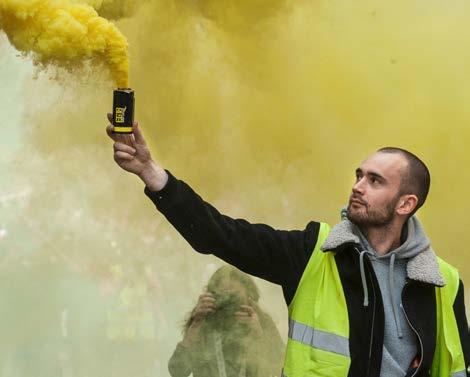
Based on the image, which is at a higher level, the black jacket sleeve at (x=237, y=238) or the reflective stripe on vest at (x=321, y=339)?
the black jacket sleeve at (x=237, y=238)

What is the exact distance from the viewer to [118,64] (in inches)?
81.8

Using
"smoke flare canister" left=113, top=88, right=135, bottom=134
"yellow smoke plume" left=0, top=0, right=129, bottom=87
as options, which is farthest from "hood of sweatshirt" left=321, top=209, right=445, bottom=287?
"yellow smoke plume" left=0, top=0, right=129, bottom=87

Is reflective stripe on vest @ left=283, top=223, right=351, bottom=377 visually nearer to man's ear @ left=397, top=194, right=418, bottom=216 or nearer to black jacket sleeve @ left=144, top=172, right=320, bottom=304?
black jacket sleeve @ left=144, top=172, right=320, bottom=304

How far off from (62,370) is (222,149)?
82 centimetres

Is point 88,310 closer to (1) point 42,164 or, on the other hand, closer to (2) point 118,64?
(1) point 42,164

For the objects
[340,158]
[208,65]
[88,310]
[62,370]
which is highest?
[208,65]

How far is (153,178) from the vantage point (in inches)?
64.9

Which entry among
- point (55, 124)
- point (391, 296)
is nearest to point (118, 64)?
point (55, 124)

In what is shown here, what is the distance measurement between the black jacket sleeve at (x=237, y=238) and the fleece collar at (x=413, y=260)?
67 mm

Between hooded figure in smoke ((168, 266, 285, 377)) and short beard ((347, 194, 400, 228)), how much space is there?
0.85 m

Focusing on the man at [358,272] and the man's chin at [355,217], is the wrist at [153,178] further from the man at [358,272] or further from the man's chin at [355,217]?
the man's chin at [355,217]

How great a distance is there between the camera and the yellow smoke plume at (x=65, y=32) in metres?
2.03

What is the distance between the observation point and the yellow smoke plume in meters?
2.03

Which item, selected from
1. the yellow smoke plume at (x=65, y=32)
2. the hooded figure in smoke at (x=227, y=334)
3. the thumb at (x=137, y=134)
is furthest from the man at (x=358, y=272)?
the hooded figure in smoke at (x=227, y=334)
